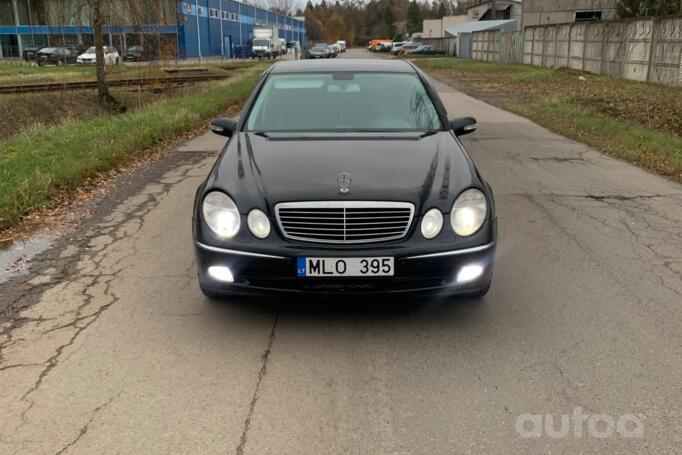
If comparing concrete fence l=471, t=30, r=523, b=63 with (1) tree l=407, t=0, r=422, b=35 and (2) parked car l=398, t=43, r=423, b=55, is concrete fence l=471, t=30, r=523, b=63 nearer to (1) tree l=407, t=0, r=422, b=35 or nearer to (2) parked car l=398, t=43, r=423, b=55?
(2) parked car l=398, t=43, r=423, b=55

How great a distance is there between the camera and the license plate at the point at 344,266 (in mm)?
3643

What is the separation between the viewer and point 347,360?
3.60 metres

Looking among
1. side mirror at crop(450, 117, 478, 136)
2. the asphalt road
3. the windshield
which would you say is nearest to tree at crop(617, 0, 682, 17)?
→ side mirror at crop(450, 117, 478, 136)

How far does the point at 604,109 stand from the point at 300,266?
14.8m

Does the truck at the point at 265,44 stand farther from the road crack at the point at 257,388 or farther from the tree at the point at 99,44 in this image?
the road crack at the point at 257,388

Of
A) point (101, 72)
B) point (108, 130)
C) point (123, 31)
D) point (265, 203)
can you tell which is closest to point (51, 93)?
point (101, 72)

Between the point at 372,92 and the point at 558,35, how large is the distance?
1295 inches

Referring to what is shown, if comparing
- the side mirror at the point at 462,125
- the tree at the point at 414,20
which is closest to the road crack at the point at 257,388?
the side mirror at the point at 462,125

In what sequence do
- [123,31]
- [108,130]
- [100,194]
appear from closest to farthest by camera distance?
[100,194], [108,130], [123,31]

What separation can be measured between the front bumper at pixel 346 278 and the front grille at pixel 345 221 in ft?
0.36

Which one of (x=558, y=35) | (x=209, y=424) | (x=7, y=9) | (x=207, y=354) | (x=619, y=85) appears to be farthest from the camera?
(x=7, y=9)

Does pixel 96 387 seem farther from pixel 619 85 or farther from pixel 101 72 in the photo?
pixel 619 85

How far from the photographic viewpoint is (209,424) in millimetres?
2977

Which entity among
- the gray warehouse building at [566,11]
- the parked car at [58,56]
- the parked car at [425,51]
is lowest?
the parked car at [58,56]
